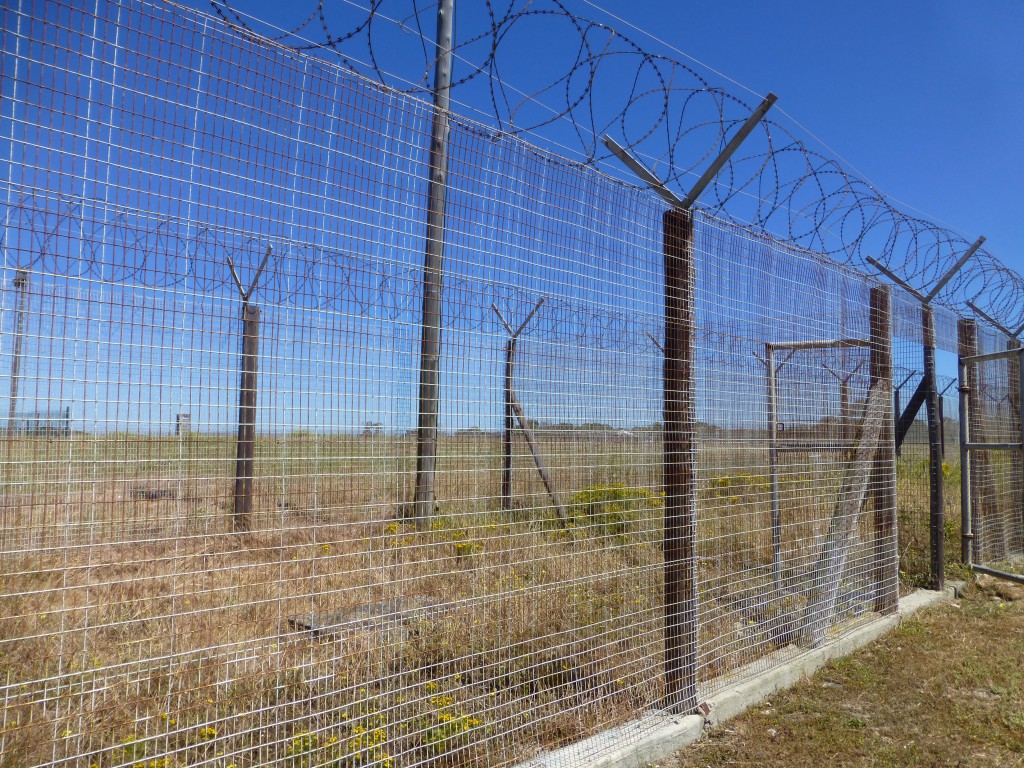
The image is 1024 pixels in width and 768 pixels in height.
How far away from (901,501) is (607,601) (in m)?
5.67

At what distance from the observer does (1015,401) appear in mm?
8719

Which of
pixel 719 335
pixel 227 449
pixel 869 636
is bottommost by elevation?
pixel 869 636

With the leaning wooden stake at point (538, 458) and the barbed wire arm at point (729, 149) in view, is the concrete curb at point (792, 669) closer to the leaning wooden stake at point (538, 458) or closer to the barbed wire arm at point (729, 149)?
the leaning wooden stake at point (538, 458)

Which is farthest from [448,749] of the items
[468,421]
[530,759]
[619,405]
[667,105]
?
[667,105]

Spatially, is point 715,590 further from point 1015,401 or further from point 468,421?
point 1015,401

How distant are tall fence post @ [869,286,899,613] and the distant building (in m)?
5.49

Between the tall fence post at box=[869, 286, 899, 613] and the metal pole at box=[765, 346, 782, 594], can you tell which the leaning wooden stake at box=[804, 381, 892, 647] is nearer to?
the tall fence post at box=[869, 286, 899, 613]

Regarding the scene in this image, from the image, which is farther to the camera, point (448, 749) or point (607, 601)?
point (607, 601)

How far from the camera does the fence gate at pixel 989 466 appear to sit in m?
7.38

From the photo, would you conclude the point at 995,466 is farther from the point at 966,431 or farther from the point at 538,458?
the point at 538,458

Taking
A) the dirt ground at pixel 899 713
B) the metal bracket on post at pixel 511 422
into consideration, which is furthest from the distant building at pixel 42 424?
the dirt ground at pixel 899 713

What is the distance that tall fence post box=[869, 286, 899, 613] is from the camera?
588 cm

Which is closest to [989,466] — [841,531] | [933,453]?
[933,453]

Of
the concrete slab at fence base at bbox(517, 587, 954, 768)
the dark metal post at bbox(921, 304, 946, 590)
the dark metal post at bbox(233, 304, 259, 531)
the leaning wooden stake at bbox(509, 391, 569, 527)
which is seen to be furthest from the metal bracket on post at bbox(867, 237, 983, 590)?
the dark metal post at bbox(233, 304, 259, 531)
